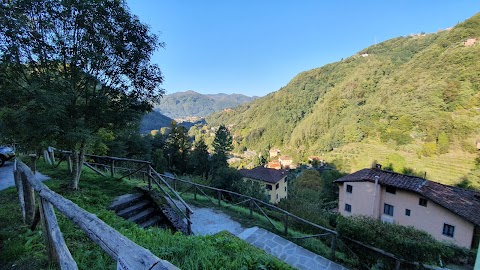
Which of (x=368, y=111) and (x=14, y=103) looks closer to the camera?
(x=14, y=103)

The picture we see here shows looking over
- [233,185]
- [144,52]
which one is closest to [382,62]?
[233,185]

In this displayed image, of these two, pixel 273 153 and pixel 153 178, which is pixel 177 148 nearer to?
pixel 153 178

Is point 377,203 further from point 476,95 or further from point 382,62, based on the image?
point 382,62

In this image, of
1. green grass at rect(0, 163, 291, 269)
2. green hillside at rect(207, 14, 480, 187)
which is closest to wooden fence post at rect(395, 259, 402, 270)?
green grass at rect(0, 163, 291, 269)

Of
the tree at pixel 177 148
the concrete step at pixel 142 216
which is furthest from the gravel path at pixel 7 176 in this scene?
the tree at pixel 177 148

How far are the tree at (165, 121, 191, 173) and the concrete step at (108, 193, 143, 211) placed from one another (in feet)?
97.3

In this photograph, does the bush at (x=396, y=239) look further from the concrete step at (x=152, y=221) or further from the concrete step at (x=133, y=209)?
the concrete step at (x=133, y=209)

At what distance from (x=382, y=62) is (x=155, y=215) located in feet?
364

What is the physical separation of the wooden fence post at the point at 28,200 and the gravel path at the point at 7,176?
445 centimetres

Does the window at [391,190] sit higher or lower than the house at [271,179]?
higher

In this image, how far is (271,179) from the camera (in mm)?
29125

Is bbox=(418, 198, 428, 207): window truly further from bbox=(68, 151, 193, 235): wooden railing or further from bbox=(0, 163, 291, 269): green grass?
bbox=(0, 163, 291, 269): green grass

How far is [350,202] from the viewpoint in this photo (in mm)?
21141

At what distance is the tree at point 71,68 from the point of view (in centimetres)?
466
